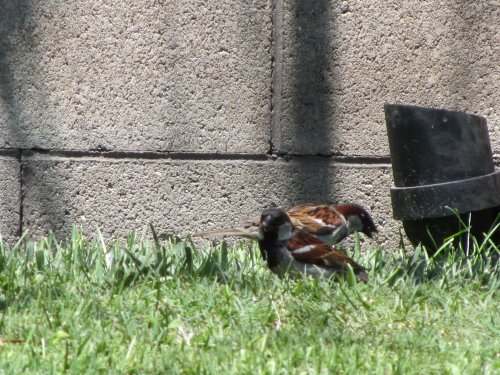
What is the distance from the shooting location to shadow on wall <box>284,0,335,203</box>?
19.1 feet

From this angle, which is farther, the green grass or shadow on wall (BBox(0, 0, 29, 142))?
shadow on wall (BBox(0, 0, 29, 142))

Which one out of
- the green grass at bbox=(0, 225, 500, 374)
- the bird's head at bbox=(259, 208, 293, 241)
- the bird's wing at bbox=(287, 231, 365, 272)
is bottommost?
the green grass at bbox=(0, 225, 500, 374)

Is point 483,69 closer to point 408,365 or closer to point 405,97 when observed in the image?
point 405,97

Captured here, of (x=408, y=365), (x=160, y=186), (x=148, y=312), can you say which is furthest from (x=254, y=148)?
(x=408, y=365)

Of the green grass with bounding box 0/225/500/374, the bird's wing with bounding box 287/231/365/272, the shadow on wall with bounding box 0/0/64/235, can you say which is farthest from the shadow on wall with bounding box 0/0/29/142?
the bird's wing with bounding box 287/231/365/272

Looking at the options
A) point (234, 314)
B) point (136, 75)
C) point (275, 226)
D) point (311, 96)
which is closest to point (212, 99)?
point (136, 75)

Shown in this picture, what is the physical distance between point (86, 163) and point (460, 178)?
7.19ft

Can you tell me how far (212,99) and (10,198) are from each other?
1.37 metres

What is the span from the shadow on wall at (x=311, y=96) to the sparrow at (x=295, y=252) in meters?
0.57

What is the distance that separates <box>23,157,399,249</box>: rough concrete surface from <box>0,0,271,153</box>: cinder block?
5.0 inches

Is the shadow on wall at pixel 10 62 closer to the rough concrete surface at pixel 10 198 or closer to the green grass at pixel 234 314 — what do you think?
the rough concrete surface at pixel 10 198

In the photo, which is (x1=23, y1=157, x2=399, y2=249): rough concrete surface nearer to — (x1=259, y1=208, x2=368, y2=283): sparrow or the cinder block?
the cinder block

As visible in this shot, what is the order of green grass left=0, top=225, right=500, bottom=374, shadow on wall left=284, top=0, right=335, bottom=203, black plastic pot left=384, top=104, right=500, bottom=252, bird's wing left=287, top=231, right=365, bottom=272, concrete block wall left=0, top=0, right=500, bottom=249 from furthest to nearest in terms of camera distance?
shadow on wall left=284, top=0, right=335, bottom=203, concrete block wall left=0, top=0, right=500, bottom=249, black plastic pot left=384, top=104, right=500, bottom=252, bird's wing left=287, top=231, right=365, bottom=272, green grass left=0, top=225, right=500, bottom=374

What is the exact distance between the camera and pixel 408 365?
366cm
